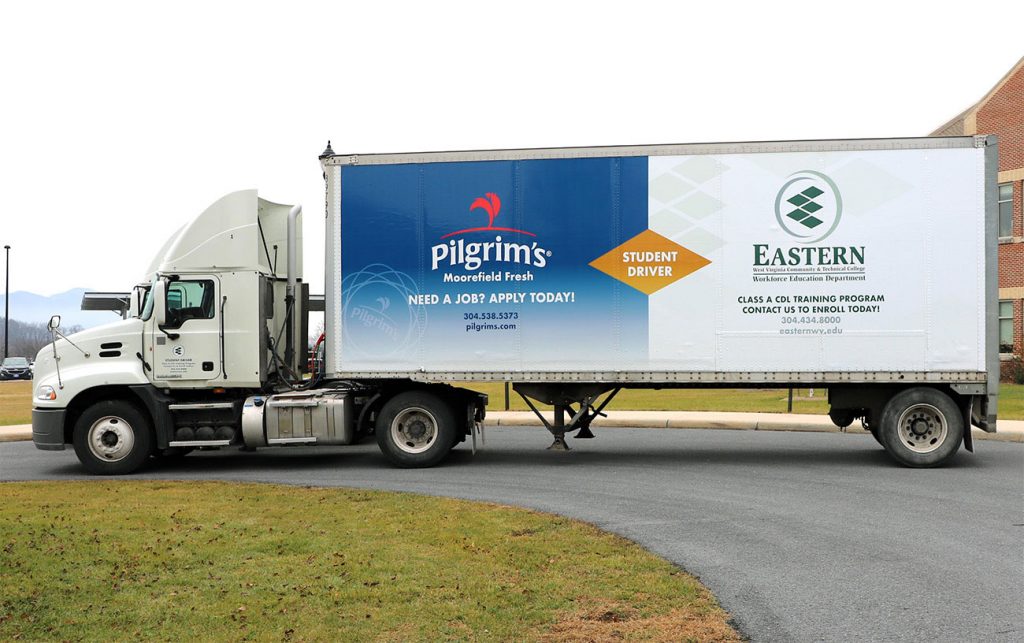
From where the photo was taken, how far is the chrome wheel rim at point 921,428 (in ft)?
40.3

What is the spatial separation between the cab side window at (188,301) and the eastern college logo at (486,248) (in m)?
3.05

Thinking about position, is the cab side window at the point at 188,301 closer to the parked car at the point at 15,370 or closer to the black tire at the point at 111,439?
the black tire at the point at 111,439

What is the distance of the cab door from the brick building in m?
28.5

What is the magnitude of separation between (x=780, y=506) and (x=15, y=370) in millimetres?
57433

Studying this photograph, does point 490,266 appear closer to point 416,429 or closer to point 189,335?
point 416,429

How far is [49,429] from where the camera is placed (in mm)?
12438

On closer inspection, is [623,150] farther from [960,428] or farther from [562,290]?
[960,428]

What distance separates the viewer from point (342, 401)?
12.6 meters

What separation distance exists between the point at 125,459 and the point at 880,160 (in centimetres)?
1045

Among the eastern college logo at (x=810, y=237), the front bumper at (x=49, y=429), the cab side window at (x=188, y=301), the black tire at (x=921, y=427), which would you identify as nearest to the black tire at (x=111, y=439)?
the front bumper at (x=49, y=429)

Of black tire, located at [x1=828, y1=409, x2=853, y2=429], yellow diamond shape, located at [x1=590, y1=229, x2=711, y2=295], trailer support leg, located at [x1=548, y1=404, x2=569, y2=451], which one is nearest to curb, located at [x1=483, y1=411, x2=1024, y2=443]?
black tire, located at [x1=828, y1=409, x2=853, y2=429]

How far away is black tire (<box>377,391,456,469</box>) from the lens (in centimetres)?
1270

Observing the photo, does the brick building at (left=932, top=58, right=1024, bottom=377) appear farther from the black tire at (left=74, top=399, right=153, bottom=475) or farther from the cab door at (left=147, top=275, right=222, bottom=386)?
the black tire at (left=74, top=399, right=153, bottom=475)

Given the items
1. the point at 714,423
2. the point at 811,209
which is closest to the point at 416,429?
the point at 811,209
